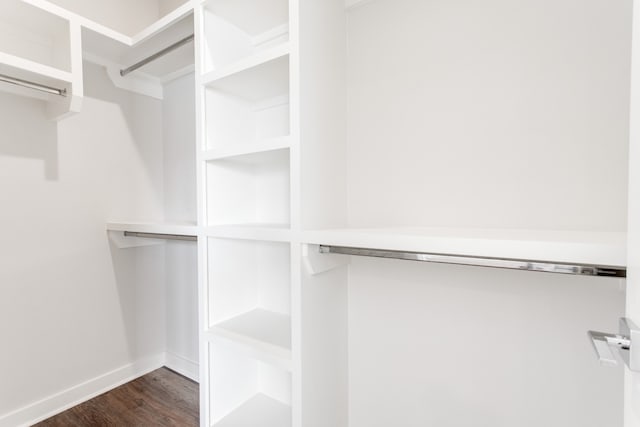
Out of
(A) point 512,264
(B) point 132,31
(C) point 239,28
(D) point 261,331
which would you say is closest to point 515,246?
(A) point 512,264

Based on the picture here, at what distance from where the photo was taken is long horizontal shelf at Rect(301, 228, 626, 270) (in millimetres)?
552

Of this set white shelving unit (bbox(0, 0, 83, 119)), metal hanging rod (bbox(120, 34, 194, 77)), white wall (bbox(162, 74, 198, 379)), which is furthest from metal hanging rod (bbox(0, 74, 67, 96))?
white wall (bbox(162, 74, 198, 379))

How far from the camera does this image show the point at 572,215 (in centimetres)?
81

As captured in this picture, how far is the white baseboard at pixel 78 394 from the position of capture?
144 centimetres

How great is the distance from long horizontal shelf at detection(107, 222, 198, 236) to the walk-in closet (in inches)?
0.7

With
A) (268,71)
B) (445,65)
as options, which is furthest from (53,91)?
(445,65)

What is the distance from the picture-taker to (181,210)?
75.7 inches

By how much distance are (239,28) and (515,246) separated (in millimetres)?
1438

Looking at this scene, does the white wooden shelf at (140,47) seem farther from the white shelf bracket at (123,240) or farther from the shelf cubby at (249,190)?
the white shelf bracket at (123,240)

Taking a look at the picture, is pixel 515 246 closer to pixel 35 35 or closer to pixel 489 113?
pixel 489 113

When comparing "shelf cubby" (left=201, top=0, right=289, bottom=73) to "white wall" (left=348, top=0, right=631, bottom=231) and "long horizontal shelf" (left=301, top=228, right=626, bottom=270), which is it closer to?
"white wall" (left=348, top=0, right=631, bottom=231)

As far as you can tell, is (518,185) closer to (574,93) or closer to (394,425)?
(574,93)

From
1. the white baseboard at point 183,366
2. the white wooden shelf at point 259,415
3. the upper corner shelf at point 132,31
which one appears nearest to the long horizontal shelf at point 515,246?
the white wooden shelf at point 259,415

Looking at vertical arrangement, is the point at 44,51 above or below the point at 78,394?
above
